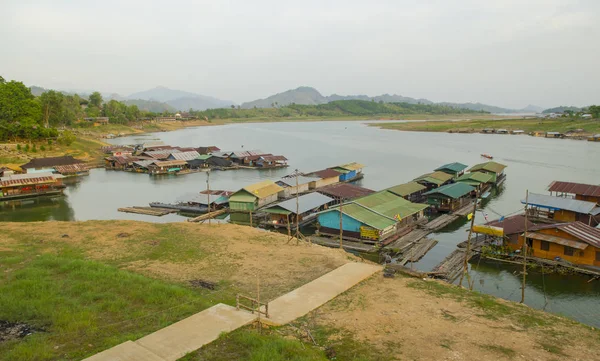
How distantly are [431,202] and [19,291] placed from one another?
1383 inches

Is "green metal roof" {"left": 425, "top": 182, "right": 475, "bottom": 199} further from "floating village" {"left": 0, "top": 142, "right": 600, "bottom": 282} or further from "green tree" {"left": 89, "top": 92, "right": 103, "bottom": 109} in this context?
"green tree" {"left": 89, "top": 92, "right": 103, "bottom": 109}

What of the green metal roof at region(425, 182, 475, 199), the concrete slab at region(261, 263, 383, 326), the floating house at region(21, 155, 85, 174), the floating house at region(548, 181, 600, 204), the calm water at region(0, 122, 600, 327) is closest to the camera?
the concrete slab at region(261, 263, 383, 326)

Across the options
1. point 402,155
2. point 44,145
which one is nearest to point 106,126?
point 44,145

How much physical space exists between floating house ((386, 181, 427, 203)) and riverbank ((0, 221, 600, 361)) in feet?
63.8

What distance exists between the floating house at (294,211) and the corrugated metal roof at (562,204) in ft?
60.5

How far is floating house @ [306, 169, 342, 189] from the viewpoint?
50875 mm

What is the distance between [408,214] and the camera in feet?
110

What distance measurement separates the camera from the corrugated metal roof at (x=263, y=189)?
41.0 metres

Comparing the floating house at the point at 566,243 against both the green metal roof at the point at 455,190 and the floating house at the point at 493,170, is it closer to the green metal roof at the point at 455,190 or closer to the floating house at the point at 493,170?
the green metal roof at the point at 455,190

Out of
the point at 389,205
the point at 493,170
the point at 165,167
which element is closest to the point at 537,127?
the point at 493,170

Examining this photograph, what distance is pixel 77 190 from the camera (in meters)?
53.7

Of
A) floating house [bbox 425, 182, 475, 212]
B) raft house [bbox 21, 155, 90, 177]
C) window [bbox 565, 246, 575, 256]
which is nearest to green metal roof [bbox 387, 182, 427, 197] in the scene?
floating house [bbox 425, 182, 475, 212]

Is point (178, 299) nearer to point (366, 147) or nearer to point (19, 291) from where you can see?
point (19, 291)

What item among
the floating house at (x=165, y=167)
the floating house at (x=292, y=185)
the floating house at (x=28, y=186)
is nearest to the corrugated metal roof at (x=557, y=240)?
the floating house at (x=292, y=185)
